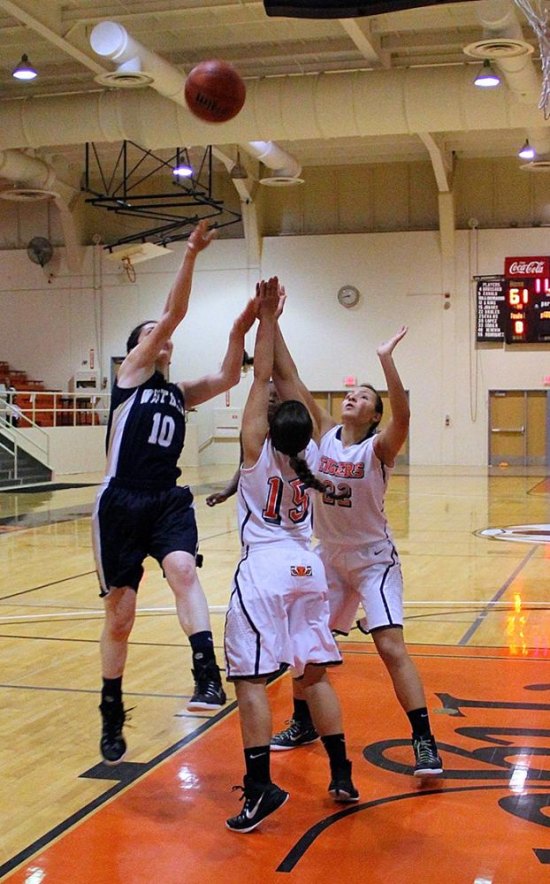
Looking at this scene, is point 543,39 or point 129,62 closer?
point 543,39

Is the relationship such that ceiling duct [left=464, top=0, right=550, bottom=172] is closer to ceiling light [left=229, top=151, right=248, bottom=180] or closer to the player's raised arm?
ceiling light [left=229, top=151, right=248, bottom=180]

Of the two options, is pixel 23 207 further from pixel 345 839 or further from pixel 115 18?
pixel 345 839

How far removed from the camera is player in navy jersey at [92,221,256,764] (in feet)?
13.9

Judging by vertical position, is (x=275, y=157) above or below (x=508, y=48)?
above

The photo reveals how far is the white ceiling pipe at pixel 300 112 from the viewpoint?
16.0 meters

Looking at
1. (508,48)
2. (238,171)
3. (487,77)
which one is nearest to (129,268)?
(238,171)

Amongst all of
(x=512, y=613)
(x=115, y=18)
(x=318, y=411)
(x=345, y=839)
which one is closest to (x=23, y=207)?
(x=115, y=18)

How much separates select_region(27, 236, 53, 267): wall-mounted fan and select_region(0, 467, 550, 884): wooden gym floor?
18.3m

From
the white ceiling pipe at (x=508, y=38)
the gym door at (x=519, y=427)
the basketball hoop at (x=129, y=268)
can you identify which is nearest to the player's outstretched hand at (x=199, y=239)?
the white ceiling pipe at (x=508, y=38)

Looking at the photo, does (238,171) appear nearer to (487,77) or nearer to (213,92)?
(487,77)

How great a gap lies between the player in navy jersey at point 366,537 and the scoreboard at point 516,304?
1918 cm

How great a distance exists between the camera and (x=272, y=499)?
3768 mm

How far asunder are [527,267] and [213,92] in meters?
18.5

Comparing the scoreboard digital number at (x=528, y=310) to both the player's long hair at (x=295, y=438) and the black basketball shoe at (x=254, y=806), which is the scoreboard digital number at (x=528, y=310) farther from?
the black basketball shoe at (x=254, y=806)
